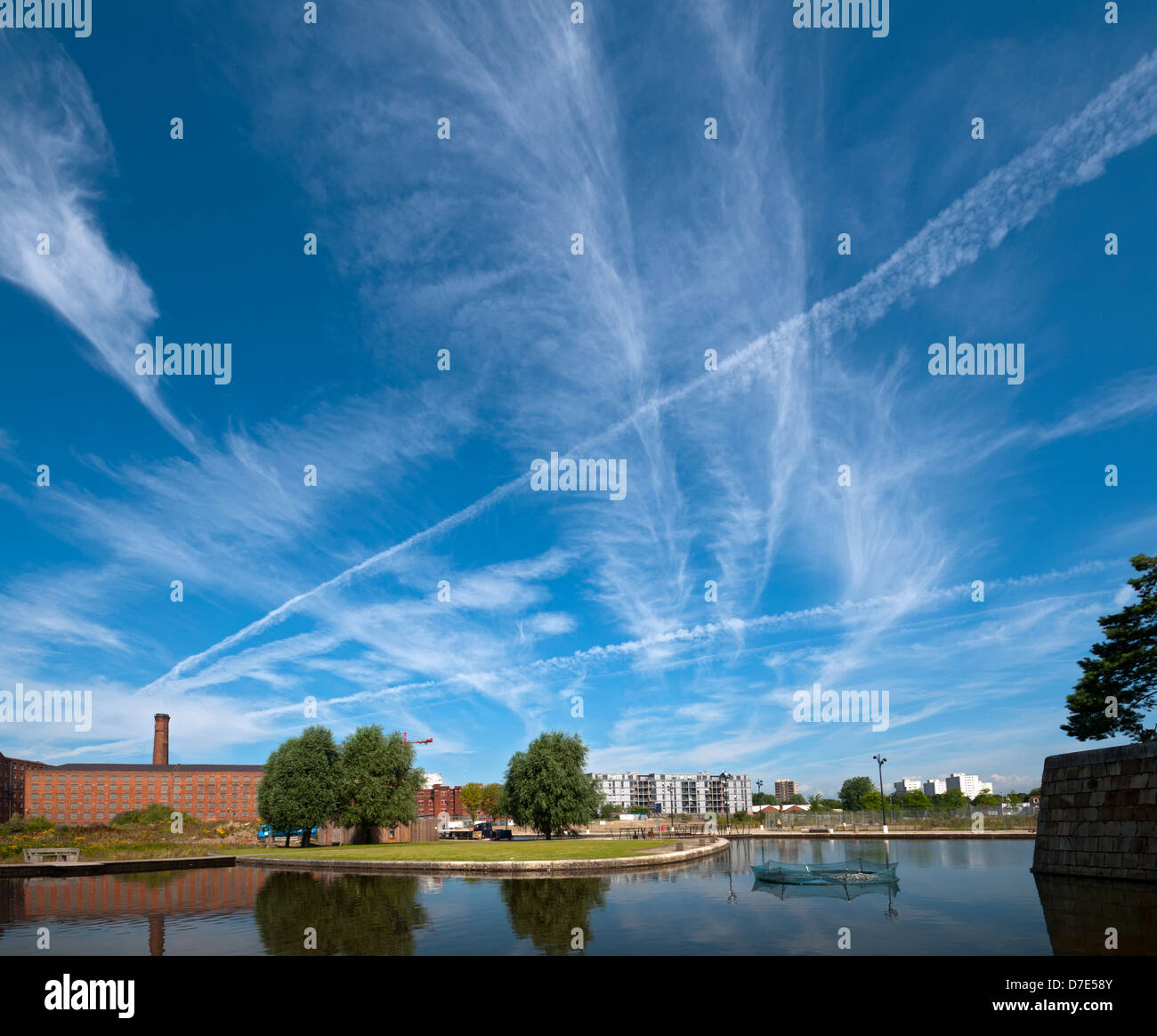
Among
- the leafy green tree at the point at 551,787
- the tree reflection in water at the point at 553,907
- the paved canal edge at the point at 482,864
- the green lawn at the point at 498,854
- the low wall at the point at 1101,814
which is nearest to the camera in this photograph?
the tree reflection in water at the point at 553,907

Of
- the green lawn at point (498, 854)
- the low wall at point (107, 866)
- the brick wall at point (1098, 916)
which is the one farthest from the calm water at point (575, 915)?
the green lawn at point (498, 854)

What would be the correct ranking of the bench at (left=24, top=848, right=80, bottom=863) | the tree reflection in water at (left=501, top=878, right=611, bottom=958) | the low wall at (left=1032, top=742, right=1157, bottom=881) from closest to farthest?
the tree reflection in water at (left=501, top=878, right=611, bottom=958)
the low wall at (left=1032, top=742, right=1157, bottom=881)
the bench at (left=24, top=848, right=80, bottom=863)

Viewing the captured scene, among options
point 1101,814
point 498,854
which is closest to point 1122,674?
point 1101,814

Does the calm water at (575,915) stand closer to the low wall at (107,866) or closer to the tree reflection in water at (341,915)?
the tree reflection in water at (341,915)

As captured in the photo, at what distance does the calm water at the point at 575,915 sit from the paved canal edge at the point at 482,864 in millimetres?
2794

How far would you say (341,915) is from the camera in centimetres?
2523

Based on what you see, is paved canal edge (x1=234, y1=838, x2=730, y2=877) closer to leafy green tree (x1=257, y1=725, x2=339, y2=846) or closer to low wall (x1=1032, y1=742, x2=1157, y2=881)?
leafy green tree (x1=257, y1=725, x2=339, y2=846)

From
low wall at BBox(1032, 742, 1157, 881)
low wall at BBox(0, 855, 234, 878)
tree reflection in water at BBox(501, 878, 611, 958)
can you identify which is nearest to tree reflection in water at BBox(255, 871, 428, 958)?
tree reflection in water at BBox(501, 878, 611, 958)

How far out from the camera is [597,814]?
238ft

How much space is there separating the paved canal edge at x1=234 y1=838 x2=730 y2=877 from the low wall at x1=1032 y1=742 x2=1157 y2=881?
753 inches

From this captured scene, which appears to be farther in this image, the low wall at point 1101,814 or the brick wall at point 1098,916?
the low wall at point 1101,814

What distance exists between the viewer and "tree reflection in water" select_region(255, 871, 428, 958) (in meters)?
19.3

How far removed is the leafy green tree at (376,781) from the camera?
6688 centimetres
